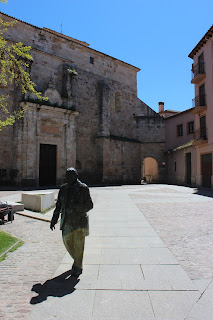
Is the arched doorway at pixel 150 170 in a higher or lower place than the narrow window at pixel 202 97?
lower

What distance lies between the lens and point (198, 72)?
2225 cm

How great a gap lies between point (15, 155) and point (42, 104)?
426 cm

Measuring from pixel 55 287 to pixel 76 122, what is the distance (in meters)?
20.9

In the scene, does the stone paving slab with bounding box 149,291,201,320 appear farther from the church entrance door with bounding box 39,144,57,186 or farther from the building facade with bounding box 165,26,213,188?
the building facade with bounding box 165,26,213,188

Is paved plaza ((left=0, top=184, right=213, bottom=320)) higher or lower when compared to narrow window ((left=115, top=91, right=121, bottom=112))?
lower

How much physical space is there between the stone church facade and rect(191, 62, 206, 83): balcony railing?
26.0ft

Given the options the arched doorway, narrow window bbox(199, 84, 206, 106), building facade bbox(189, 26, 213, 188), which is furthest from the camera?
the arched doorway

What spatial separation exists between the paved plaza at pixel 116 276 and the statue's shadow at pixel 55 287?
0.04ft

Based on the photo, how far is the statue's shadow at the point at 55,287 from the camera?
321 cm

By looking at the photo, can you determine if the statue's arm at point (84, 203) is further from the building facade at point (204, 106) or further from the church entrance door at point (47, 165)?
the building facade at point (204, 106)

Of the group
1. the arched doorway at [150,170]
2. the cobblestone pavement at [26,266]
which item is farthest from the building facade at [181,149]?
the cobblestone pavement at [26,266]

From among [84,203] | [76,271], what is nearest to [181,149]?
[84,203]

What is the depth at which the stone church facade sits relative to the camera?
18875 millimetres

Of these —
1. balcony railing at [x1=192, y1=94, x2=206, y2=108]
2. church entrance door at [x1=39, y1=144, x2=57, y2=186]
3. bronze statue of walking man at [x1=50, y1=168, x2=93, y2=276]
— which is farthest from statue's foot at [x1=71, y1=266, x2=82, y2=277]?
balcony railing at [x1=192, y1=94, x2=206, y2=108]
